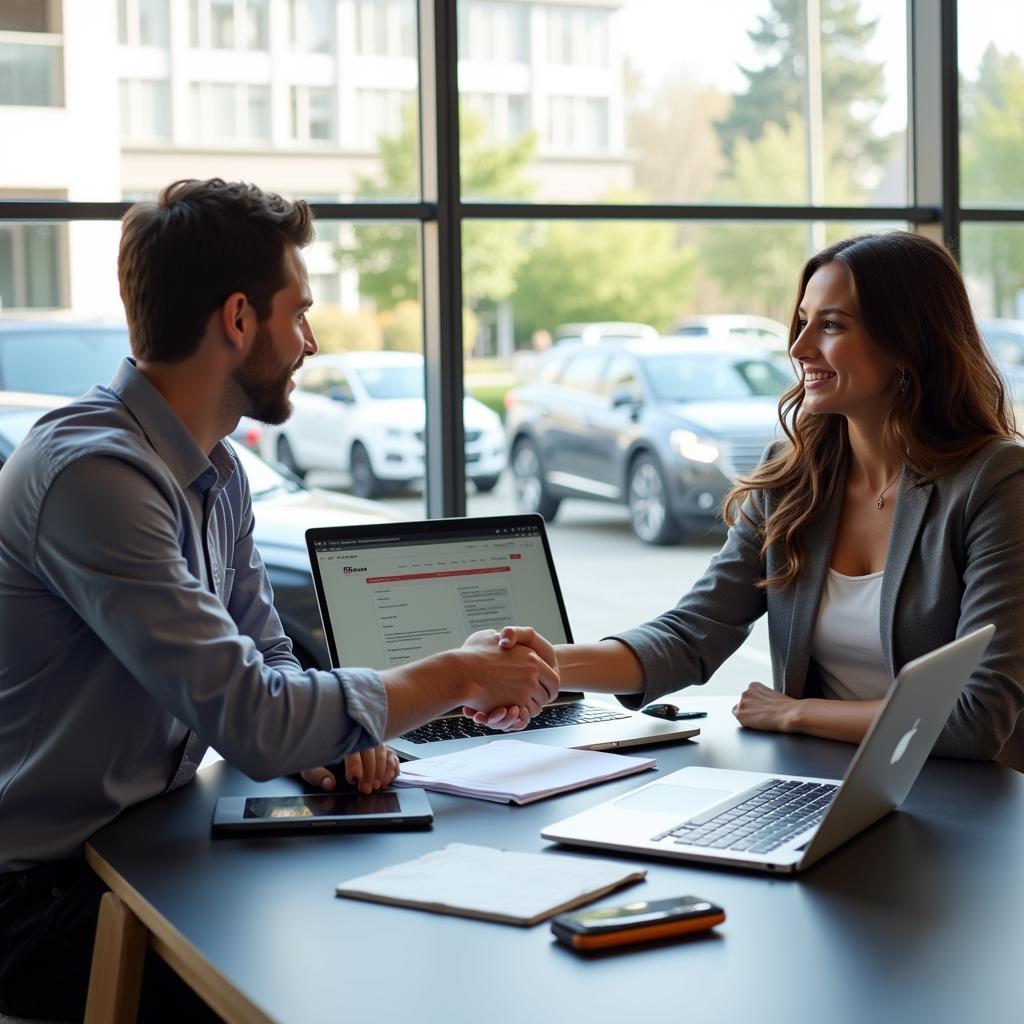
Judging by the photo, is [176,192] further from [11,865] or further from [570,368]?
[570,368]

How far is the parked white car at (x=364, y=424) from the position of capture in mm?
3430

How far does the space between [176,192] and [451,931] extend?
0.98 metres

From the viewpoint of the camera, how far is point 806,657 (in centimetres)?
230

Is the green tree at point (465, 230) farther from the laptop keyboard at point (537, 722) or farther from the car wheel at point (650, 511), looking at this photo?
the laptop keyboard at point (537, 722)

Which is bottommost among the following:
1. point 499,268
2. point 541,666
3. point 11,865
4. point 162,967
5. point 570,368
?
point 162,967

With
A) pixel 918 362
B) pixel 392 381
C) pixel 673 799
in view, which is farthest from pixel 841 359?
pixel 392 381

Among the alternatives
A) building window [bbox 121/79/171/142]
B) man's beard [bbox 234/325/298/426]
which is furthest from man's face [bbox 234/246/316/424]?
building window [bbox 121/79/171/142]

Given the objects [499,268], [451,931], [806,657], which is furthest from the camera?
[499,268]

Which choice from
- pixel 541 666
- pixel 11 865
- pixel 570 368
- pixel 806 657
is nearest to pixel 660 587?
pixel 570 368

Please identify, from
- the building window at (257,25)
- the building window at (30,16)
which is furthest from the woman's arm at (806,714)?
the building window at (30,16)

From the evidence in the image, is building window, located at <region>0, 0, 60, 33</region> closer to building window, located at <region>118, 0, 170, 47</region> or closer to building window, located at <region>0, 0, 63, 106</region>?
building window, located at <region>0, 0, 63, 106</region>

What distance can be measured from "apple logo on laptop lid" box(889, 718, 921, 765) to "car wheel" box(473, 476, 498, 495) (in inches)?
82.0

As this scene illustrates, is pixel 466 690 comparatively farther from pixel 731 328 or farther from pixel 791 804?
pixel 731 328

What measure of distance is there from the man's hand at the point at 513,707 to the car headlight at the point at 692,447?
6.33 ft
